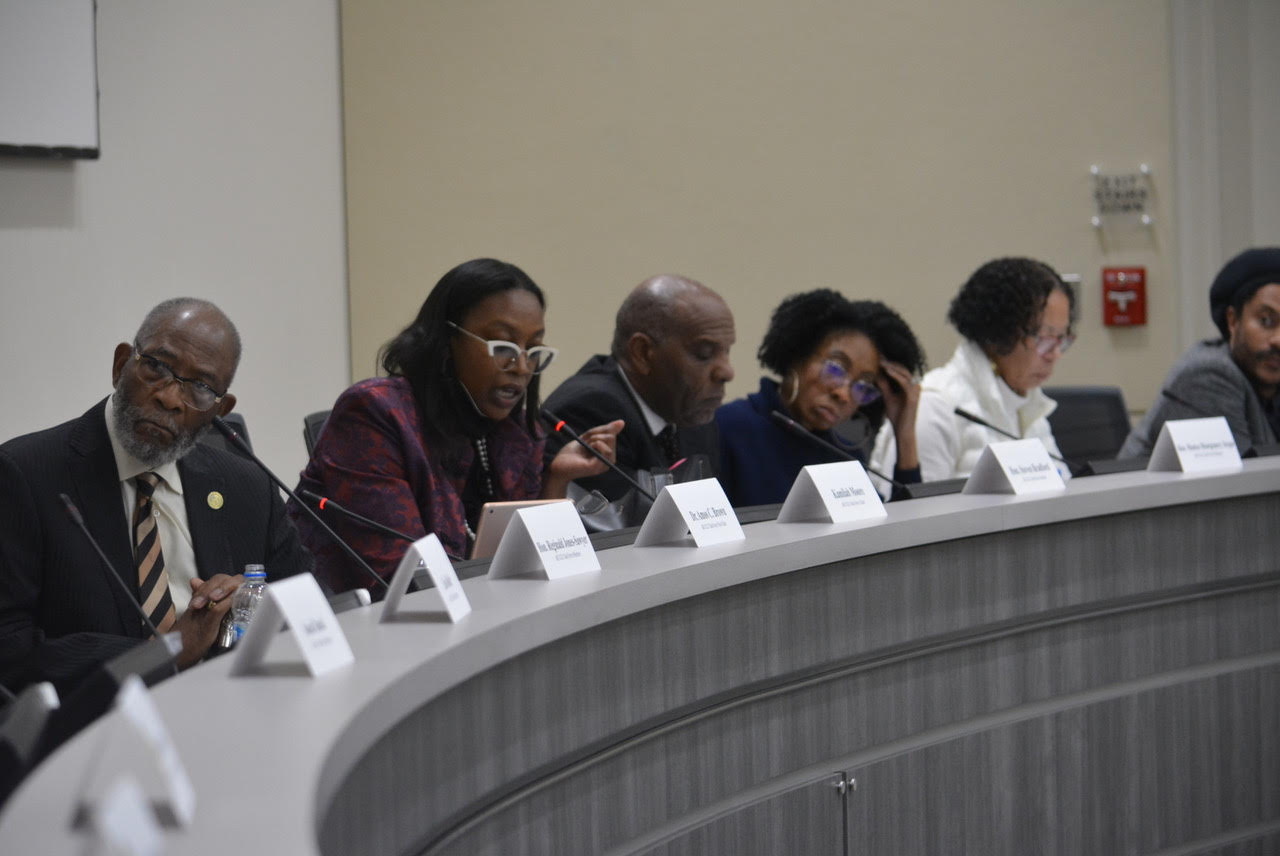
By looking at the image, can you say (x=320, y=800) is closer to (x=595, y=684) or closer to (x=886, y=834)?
(x=595, y=684)

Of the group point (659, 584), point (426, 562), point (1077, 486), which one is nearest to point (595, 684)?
point (659, 584)

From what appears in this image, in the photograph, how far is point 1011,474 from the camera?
223 centimetres

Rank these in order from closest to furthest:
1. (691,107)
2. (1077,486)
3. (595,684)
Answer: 1. (595,684)
2. (1077,486)
3. (691,107)

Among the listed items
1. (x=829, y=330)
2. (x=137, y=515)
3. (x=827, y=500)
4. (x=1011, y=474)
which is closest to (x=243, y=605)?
(x=137, y=515)

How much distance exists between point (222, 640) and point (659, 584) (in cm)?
66

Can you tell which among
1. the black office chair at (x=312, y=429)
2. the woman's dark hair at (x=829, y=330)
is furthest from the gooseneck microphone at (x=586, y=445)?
the woman's dark hair at (x=829, y=330)

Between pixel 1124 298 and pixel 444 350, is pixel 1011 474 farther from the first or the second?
pixel 1124 298

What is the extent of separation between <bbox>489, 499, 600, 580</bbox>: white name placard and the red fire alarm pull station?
3654 mm

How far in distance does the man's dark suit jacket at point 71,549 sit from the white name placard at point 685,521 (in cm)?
71

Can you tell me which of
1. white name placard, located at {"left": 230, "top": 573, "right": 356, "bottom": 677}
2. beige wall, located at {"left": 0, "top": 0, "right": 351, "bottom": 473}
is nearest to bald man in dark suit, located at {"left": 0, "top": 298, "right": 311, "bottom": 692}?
white name placard, located at {"left": 230, "top": 573, "right": 356, "bottom": 677}

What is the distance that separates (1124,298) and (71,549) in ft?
12.6

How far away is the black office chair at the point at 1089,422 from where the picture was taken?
11.4 feet

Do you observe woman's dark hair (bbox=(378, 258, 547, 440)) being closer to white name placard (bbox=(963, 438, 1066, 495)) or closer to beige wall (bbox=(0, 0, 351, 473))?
white name placard (bbox=(963, 438, 1066, 495))

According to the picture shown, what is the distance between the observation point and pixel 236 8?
4.00 meters
